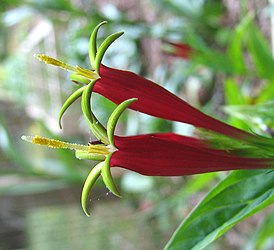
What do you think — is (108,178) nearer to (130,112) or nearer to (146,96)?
(146,96)

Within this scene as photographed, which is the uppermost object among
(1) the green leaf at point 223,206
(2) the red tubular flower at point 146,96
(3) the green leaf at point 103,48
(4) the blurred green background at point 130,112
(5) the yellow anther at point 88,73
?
(3) the green leaf at point 103,48

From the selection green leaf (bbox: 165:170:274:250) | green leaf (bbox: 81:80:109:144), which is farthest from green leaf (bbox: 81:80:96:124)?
green leaf (bbox: 165:170:274:250)

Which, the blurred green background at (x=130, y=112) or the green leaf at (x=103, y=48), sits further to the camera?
the blurred green background at (x=130, y=112)

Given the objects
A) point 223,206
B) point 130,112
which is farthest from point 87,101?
point 130,112

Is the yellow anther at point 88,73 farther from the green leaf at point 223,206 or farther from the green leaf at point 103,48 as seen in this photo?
the green leaf at point 223,206

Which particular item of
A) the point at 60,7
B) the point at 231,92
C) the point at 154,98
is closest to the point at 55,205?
the point at 60,7

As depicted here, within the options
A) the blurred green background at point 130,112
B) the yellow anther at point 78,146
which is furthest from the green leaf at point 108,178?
the blurred green background at point 130,112

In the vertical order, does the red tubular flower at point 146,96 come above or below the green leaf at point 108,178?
above
